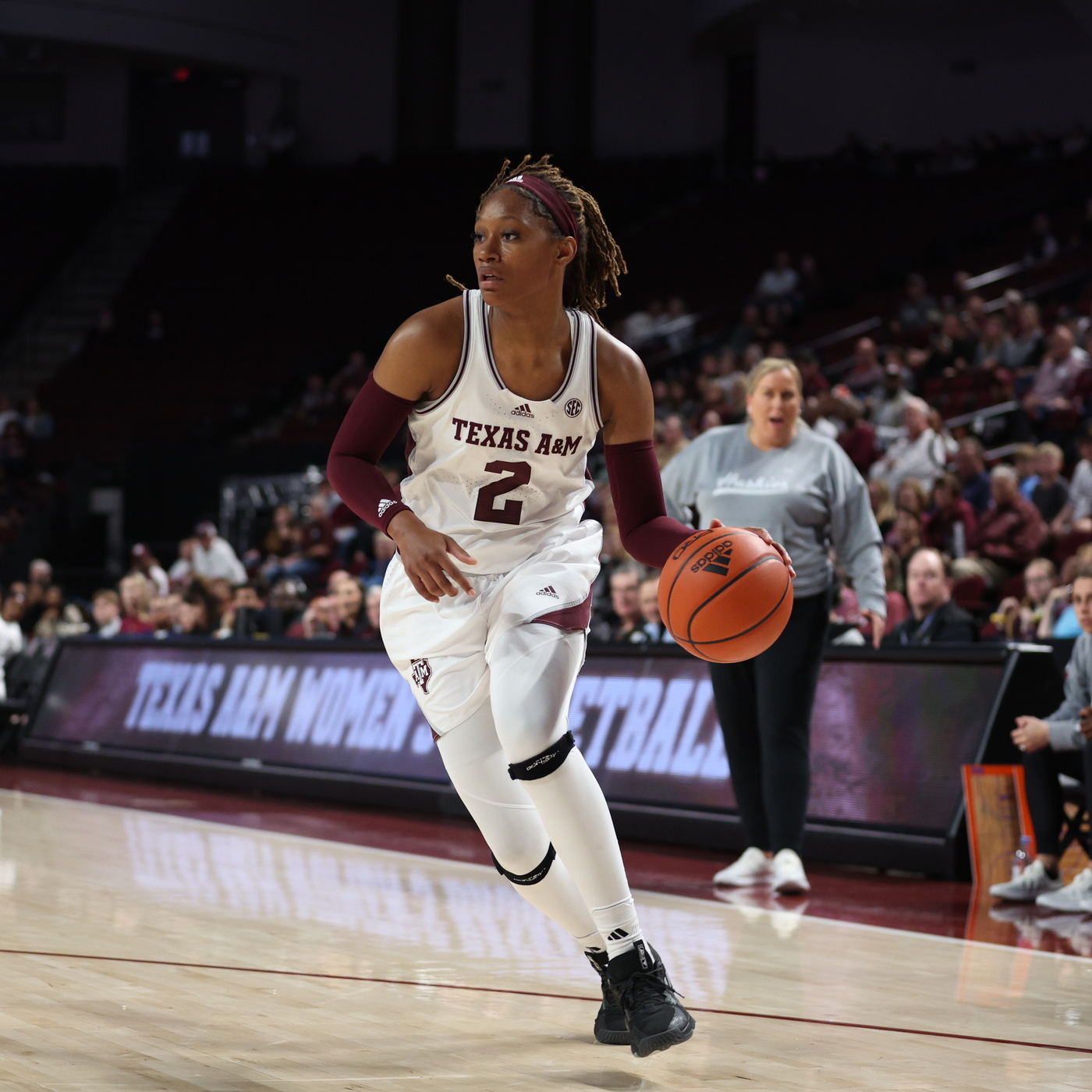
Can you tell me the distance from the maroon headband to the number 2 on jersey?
0.50m

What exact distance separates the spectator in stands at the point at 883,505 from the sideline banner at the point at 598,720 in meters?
2.95

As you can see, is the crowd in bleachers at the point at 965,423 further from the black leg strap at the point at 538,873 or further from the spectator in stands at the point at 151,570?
the spectator in stands at the point at 151,570

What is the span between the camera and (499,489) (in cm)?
319

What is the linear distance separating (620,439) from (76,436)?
56.8ft

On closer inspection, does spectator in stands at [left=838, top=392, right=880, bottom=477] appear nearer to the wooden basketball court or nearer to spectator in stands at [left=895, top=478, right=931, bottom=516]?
spectator in stands at [left=895, top=478, right=931, bottom=516]

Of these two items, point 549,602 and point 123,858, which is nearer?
point 549,602

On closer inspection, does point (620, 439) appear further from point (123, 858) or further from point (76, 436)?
point (76, 436)

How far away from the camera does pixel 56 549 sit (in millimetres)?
17656

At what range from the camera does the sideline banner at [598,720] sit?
5863 mm

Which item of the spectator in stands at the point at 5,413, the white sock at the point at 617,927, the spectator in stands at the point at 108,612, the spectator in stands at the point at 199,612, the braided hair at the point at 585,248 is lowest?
the spectator in stands at the point at 108,612

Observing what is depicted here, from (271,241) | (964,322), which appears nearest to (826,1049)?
(964,322)

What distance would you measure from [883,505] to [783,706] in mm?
4242

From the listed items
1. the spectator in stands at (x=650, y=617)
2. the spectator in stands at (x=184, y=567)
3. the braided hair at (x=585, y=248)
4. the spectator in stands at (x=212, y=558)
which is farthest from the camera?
the spectator in stands at (x=212, y=558)

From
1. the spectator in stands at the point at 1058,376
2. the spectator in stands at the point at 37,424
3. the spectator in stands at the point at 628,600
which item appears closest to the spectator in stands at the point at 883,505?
the spectator in stands at the point at 628,600
